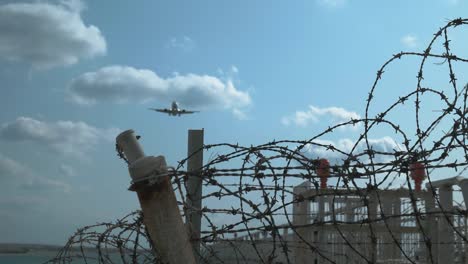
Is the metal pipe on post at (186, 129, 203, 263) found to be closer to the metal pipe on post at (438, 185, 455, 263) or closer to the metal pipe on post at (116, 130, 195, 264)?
the metal pipe on post at (116, 130, 195, 264)

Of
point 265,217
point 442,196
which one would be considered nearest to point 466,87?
point 265,217

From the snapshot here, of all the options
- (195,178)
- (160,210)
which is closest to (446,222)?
(195,178)

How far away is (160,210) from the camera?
9.00 ft

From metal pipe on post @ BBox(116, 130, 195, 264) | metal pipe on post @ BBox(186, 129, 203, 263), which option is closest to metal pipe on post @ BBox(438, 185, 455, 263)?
metal pipe on post @ BBox(186, 129, 203, 263)

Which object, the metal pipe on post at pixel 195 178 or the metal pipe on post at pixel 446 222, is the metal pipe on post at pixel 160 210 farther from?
the metal pipe on post at pixel 446 222

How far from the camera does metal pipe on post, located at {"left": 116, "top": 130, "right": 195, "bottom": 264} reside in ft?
8.99

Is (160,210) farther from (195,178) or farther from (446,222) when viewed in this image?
(446,222)

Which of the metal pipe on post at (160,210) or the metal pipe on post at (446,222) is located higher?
the metal pipe on post at (446,222)

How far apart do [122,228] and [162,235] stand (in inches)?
19.2

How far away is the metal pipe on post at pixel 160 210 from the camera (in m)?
2.74

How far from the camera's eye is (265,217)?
2.97 metres

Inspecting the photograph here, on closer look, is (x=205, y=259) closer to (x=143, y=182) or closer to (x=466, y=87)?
(x=143, y=182)

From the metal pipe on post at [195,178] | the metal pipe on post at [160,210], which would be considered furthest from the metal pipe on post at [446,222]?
the metal pipe on post at [160,210]

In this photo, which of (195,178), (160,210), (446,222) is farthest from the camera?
(446,222)
